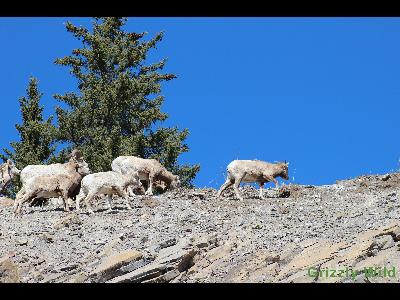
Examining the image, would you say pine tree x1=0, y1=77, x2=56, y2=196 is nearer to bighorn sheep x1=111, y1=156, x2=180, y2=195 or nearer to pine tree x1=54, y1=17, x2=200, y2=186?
pine tree x1=54, y1=17, x2=200, y2=186

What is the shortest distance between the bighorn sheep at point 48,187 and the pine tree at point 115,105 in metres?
12.5

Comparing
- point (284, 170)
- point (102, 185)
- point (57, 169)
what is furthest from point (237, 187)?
point (57, 169)

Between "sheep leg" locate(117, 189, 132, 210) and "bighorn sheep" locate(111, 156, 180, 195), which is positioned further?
"bighorn sheep" locate(111, 156, 180, 195)

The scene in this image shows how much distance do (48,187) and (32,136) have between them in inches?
672

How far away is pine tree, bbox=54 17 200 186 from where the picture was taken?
117 ft

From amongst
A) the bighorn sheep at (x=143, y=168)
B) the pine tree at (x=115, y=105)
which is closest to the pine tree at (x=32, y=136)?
the pine tree at (x=115, y=105)

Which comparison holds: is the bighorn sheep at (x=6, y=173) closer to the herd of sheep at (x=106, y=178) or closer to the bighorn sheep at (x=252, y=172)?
the herd of sheep at (x=106, y=178)

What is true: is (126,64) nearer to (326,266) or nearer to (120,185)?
(120,185)

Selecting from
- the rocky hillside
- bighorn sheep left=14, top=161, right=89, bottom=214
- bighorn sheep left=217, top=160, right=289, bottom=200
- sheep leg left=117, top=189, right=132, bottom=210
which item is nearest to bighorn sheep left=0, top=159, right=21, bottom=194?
the rocky hillside

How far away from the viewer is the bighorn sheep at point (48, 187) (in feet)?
65.6

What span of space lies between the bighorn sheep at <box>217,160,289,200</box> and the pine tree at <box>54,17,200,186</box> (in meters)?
12.3

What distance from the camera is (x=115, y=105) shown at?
1458 inches

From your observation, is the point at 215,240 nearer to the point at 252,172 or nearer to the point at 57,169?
the point at 252,172
